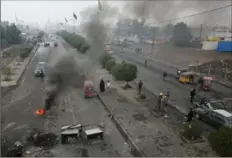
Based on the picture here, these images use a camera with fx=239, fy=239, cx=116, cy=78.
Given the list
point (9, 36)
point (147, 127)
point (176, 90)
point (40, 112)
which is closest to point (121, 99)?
point (147, 127)

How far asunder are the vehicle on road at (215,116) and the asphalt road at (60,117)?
5.13m

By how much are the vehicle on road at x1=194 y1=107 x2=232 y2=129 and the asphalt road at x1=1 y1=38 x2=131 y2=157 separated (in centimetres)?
513

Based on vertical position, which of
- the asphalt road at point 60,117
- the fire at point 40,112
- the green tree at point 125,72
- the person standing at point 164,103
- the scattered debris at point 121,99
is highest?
the green tree at point 125,72

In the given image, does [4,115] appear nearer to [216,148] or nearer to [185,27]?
[216,148]

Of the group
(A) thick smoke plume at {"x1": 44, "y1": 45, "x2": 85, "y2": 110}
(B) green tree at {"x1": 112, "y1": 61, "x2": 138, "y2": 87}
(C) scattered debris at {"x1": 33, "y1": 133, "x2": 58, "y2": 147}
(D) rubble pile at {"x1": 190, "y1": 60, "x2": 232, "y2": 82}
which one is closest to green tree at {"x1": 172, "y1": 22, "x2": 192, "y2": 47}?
(D) rubble pile at {"x1": 190, "y1": 60, "x2": 232, "y2": 82}

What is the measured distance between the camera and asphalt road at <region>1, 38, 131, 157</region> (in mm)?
10727

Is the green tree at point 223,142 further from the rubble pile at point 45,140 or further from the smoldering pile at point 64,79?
the smoldering pile at point 64,79

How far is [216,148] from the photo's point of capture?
9172 millimetres

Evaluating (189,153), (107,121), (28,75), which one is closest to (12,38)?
(28,75)

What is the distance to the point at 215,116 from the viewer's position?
42.1 feet

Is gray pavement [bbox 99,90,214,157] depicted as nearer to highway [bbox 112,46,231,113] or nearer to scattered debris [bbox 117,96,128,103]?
scattered debris [bbox 117,96,128,103]

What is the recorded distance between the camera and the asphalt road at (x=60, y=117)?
10727mm

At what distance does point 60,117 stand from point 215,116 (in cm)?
885

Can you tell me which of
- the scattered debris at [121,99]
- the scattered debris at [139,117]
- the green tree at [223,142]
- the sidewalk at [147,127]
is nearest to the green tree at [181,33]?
the scattered debris at [121,99]
